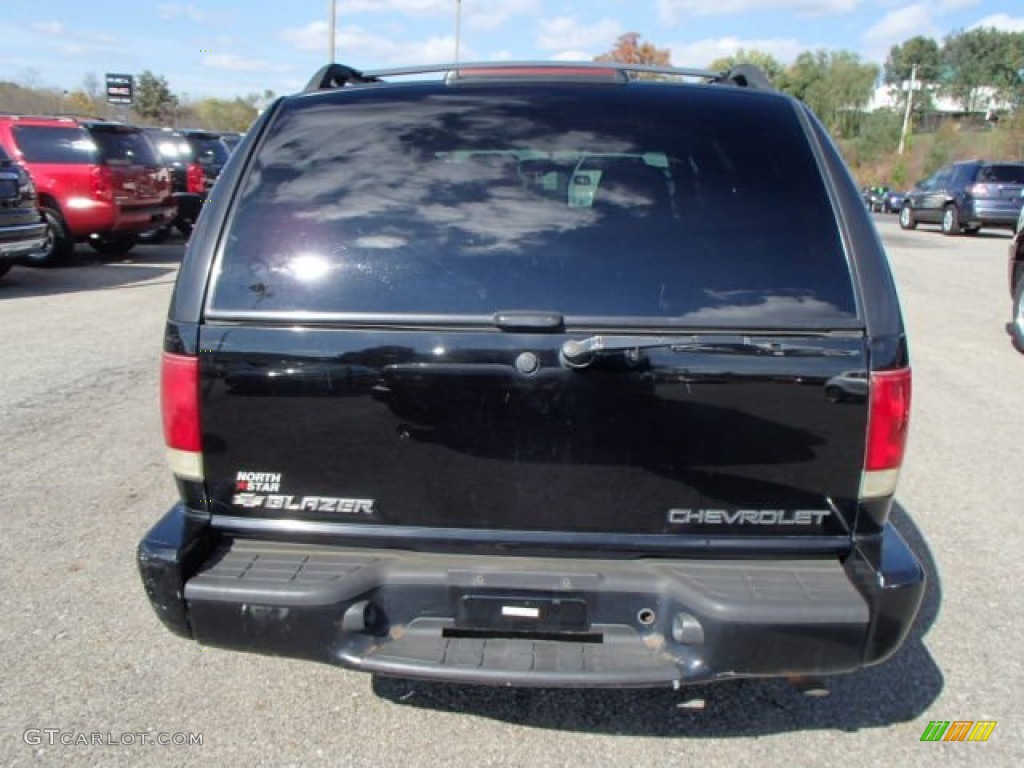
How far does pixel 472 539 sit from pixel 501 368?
1.65 feet

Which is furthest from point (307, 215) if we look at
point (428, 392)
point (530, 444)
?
point (530, 444)

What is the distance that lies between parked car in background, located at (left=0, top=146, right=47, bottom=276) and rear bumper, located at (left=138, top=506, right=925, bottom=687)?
9.18m

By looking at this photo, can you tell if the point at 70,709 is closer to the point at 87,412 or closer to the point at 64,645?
the point at 64,645

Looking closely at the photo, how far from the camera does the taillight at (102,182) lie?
11.8 m

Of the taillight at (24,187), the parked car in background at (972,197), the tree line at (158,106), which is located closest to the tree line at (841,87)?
the tree line at (158,106)

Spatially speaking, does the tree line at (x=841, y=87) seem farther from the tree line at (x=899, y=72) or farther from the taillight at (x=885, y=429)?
the taillight at (x=885, y=429)

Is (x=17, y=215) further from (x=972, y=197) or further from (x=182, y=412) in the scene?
(x=972, y=197)

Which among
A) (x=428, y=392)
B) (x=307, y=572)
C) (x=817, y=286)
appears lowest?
(x=307, y=572)

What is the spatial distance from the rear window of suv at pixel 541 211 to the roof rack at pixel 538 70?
209 mm

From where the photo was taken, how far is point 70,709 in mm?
2658

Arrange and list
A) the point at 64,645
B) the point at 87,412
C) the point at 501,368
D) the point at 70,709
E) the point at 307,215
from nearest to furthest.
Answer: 1. the point at 501,368
2. the point at 307,215
3. the point at 70,709
4. the point at 64,645
5. the point at 87,412

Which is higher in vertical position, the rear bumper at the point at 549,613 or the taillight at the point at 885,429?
the taillight at the point at 885,429

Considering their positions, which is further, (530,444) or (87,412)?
(87,412)

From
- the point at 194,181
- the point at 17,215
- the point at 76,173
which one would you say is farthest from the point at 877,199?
the point at 17,215
